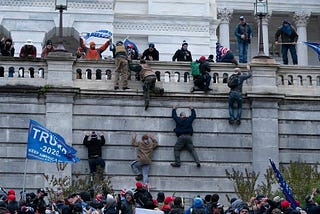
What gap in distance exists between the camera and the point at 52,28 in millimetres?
53094

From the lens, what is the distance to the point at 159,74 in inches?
1609

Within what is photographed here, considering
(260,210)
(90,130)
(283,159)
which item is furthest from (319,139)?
(260,210)

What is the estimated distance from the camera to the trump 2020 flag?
34294mm

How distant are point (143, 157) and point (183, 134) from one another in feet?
5.26

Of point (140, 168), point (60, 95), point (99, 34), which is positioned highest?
point (99, 34)

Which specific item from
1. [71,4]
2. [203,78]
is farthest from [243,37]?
[71,4]

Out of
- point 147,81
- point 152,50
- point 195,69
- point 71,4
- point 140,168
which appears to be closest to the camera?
point 140,168

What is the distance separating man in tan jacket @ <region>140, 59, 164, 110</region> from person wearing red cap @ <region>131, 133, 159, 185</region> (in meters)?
1.37

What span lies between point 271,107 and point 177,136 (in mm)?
3514

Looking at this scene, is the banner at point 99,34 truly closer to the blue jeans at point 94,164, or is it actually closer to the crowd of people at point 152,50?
the crowd of people at point 152,50

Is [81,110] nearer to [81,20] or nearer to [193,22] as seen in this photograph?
[81,20]

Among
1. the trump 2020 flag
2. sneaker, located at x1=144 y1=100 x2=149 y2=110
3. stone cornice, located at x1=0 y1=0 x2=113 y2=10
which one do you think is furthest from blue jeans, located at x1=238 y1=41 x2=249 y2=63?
stone cornice, located at x1=0 y1=0 x2=113 y2=10

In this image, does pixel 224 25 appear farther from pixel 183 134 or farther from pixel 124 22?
pixel 183 134

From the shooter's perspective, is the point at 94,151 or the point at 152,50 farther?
the point at 152,50
